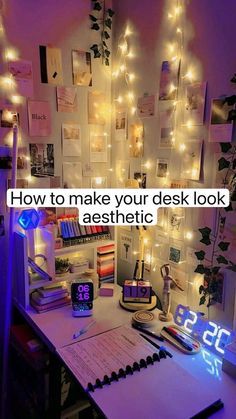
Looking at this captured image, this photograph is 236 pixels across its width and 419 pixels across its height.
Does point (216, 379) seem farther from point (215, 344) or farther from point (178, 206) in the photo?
point (178, 206)

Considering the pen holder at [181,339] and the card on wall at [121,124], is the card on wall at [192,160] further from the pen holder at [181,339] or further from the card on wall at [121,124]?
the pen holder at [181,339]

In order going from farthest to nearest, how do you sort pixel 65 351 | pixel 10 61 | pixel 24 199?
pixel 24 199
pixel 10 61
pixel 65 351

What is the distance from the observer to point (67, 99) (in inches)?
72.4

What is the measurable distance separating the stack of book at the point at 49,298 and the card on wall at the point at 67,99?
0.97 m

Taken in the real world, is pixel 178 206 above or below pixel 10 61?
below

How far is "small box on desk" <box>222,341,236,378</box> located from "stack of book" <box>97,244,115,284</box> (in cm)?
89

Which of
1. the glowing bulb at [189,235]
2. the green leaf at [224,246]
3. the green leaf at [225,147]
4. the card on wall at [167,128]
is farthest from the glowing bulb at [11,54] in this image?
the green leaf at [224,246]

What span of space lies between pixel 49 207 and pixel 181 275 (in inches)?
32.1

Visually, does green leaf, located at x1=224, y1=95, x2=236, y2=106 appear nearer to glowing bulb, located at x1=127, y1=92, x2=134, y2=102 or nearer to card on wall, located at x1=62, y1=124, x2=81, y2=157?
glowing bulb, located at x1=127, y1=92, x2=134, y2=102

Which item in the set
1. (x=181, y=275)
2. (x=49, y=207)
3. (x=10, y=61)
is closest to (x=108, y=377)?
(x=181, y=275)

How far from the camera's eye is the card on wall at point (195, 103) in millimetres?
1462

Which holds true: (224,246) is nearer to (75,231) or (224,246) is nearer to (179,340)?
(179,340)

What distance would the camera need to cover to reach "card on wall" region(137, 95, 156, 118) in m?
1.75

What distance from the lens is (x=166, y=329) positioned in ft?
4.88
